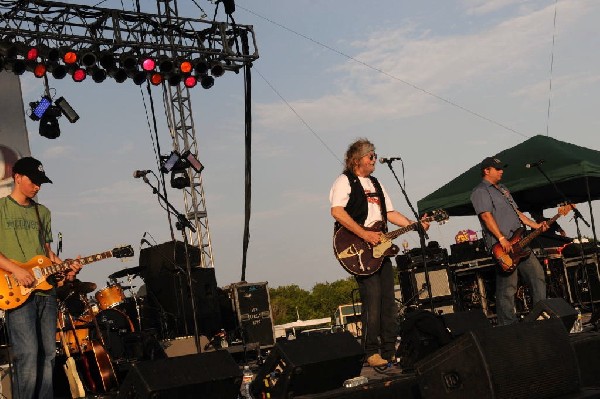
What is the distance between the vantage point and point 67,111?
41.5 ft

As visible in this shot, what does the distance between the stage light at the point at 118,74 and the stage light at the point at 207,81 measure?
1.31 m

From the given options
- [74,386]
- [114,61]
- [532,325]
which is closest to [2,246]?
[74,386]

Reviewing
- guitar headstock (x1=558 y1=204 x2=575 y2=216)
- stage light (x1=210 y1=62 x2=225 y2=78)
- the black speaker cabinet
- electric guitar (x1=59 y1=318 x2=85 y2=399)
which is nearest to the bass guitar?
guitar headstock (x1=558 y1=204 x2=575 y2=216)

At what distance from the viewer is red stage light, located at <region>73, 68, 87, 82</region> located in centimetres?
1246

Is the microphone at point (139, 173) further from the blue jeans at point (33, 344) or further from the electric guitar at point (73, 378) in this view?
the blue jeans at point (33, 344)

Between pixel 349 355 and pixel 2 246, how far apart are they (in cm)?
248

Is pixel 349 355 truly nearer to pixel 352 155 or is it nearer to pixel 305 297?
pixel 352 155

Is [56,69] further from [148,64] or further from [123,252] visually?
[123,252]

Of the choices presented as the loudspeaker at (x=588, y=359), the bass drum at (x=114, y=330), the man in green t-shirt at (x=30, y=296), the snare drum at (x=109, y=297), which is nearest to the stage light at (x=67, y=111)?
the snare drum at (x=109, y=297)

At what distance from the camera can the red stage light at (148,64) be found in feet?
42.7

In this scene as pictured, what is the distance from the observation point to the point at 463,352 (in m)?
4.57

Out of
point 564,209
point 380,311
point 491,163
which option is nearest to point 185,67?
point 491,163

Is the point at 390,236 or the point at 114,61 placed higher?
the point at 114,61

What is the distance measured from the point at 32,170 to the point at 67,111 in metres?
6.76
